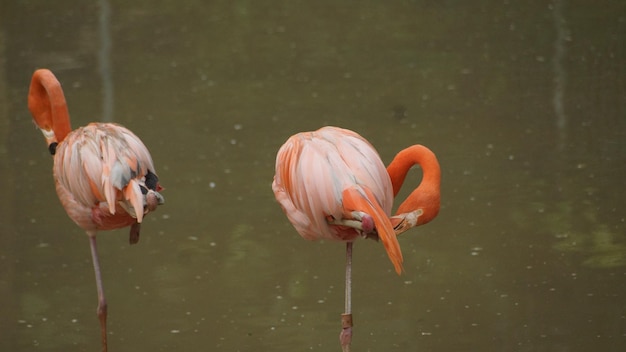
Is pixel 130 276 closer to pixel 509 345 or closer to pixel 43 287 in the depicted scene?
pixel 43 287

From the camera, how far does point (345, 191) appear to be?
333 cm

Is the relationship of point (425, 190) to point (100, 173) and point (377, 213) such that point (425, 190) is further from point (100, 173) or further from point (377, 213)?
point (100, 173)

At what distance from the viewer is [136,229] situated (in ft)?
12.6

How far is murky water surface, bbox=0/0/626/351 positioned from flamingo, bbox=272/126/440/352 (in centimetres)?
69

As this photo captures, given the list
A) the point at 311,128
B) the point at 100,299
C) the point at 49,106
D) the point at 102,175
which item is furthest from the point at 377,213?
the point at 311,128

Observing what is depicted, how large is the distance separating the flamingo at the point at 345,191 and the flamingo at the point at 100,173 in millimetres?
438

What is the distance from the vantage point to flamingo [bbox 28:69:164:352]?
349 centimetres

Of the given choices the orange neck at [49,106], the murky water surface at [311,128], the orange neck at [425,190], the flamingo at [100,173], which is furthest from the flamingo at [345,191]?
the orange neck at [49,106]

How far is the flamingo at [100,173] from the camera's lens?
11.4 ft

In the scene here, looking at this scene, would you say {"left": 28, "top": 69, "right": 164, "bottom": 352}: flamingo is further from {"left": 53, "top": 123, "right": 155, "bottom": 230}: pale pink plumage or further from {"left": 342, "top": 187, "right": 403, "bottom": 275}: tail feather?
{"left": 342, "top": 187, "right": 403, "bottom": 275}: tail feather

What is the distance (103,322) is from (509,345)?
1431mm

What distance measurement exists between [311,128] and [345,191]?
9.39 feet

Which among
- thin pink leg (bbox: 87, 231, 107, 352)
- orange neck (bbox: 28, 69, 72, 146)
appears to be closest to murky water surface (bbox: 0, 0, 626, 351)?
thin pink leg (bbox: 87, 231, 107, 352)

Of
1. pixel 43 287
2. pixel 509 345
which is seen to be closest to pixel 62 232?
pixel 43 287
